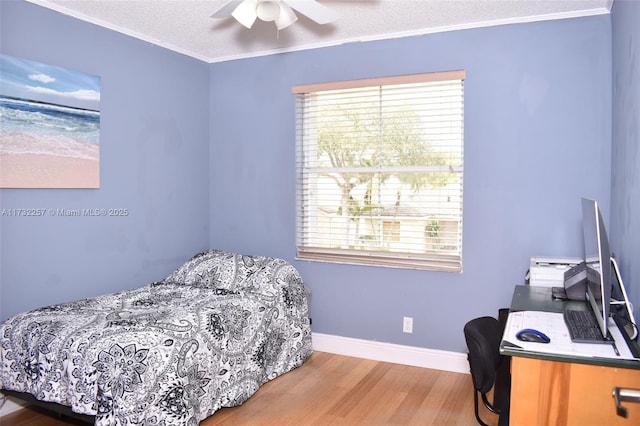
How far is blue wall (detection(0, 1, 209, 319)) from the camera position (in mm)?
3003

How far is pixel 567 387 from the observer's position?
1.77m

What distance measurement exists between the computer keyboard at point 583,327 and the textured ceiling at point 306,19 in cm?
199

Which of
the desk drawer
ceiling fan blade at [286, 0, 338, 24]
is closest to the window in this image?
ceiling fan blade at [286, 0, 338, 24]

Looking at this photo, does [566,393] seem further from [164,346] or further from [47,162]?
[47,162]

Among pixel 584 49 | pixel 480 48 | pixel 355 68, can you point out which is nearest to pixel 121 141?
pixel 355 68

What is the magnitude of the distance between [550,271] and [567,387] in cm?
135

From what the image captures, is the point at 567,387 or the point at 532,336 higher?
the point at 532,336

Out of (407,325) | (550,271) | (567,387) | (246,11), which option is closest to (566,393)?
(567,387)

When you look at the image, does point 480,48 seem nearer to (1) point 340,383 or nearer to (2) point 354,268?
(2) point 354,268

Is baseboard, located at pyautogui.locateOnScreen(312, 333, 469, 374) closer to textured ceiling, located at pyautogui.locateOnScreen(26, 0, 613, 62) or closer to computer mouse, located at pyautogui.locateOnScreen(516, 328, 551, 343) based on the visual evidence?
computer mouse, located at pyautogui.locateOnScreen(516, 328, 551, 343)

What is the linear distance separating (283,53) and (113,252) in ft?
6.95

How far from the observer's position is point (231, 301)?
3.24 metres

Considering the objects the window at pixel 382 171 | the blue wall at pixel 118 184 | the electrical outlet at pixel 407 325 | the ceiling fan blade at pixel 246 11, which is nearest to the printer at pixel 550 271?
the window at pixel 382 171

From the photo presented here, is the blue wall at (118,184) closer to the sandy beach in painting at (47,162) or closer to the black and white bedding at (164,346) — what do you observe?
the sandy beach in painting at (47,162)
